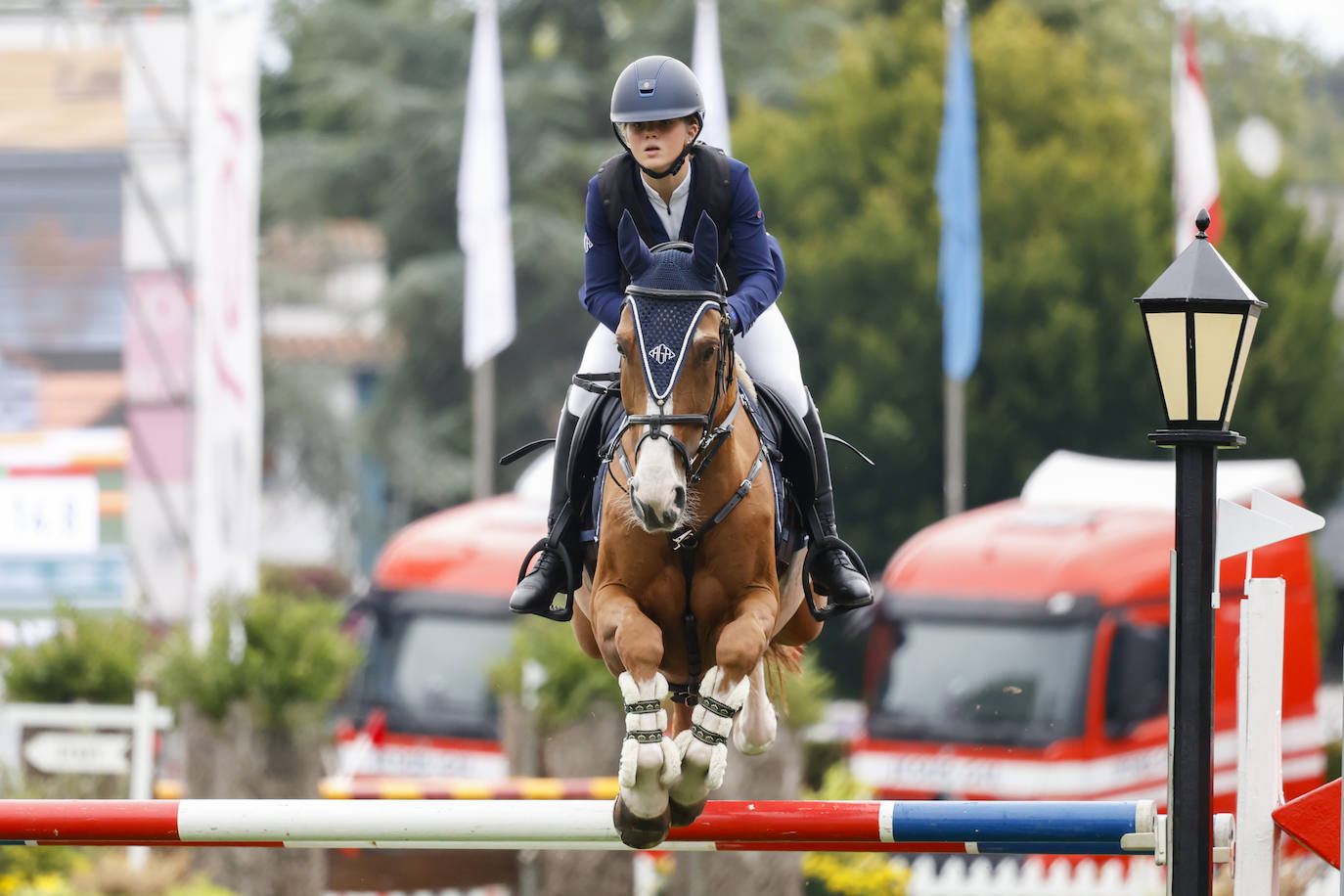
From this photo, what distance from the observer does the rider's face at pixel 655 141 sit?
5.04m

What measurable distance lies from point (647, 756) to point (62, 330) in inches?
548

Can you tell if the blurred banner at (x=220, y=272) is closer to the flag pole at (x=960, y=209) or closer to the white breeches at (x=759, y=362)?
the flag pole at (x=960, y=209)

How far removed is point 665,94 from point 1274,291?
78.3 ft

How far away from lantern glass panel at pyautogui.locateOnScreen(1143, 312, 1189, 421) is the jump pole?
1.19m

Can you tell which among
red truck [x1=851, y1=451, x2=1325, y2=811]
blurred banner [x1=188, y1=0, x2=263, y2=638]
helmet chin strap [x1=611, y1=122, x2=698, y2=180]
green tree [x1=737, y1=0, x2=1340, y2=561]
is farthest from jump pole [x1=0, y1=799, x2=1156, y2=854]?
green tree [x1=737, y1=0, x2=1340, y2=561]

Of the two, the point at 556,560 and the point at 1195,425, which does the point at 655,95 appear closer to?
the point at 556,560

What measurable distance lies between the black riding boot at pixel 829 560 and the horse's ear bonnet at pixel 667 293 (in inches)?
35.1

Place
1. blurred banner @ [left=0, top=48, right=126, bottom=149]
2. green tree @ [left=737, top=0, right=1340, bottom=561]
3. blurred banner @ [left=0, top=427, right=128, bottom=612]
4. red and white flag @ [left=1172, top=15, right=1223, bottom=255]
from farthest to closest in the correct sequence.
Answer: green tree @ [left=737, top=0, right=1340, bottom=561] → red and white flag @ [left=1172, top=15, right=1223, bottom=255] → blurred banner @ [left=0, top=48, right=126, bottom=149] → blurred banner @ [left=0, top=427, right=128, bottom=612]

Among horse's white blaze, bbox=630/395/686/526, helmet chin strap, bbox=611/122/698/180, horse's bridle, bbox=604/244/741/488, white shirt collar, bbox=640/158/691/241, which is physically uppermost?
helmet chin strap, bbox=611/122/698/180

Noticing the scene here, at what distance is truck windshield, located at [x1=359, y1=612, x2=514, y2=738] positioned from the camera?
16156 millimetres

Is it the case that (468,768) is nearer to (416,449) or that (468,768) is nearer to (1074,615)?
(1074,615)

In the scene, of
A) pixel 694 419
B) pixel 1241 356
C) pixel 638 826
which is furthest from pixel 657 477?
pixel 1241 356

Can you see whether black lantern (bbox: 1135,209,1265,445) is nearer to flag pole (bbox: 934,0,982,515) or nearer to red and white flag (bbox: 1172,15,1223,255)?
red and white flag (bbox: 1172,15,1223,255)

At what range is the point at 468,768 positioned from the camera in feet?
52.4
